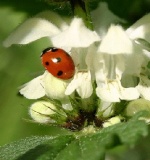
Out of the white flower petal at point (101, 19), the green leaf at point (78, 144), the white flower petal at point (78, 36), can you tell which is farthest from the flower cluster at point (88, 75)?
the white flower petal at point (101, 19)

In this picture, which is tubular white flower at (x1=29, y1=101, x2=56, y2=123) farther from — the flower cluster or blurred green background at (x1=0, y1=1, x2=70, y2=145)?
blurred green background at (x1=0, y1=1, x2=70, y2=145)

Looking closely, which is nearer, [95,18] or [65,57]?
[65,57]

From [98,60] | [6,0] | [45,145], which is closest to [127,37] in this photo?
[98,60]

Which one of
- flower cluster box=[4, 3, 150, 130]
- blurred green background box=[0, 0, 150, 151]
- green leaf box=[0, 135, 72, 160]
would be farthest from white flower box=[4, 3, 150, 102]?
blurred green background box=[0, 0, 150, 151]

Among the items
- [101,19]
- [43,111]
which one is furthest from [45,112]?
[101,19]

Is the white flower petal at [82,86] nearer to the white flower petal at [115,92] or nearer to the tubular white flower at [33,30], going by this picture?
the white flower petal at [115,92]

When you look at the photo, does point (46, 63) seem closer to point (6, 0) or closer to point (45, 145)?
point (45, 145)
